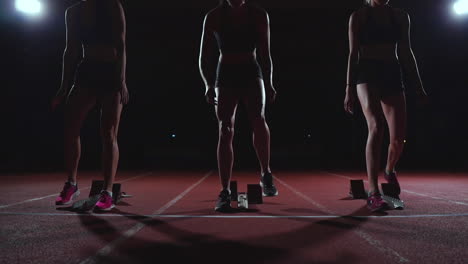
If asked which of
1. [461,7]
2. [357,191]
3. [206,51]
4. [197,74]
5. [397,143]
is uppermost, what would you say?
[197,74]

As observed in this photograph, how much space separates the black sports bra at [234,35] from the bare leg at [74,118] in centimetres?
141

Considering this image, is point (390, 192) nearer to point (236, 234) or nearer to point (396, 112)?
point (396, 112)

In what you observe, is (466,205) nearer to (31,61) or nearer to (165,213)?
(165,213)

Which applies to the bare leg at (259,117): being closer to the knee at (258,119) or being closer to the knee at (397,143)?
the knee at (258,119)

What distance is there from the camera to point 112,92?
11.3 ft

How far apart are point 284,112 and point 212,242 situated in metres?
24.1

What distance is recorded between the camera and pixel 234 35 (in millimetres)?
3646

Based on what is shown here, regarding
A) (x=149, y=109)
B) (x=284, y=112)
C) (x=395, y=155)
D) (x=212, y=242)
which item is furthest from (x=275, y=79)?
(x=212, y=242)

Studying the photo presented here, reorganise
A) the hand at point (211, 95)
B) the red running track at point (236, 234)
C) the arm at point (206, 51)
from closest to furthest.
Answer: the red running track at point (236, 234), the hand at point (211, 95), the arm at point (206, 51)

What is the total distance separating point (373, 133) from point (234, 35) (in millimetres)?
1665

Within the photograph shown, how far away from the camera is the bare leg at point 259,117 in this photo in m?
3.74

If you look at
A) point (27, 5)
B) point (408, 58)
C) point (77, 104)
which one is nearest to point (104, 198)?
point (77, 104)

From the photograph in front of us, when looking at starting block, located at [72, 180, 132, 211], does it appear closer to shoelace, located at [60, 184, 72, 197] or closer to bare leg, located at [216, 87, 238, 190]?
shoelace, located at [60, 184, 72, 197]

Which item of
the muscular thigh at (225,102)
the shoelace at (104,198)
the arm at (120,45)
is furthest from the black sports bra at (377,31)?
the shoelace at (104,198)
